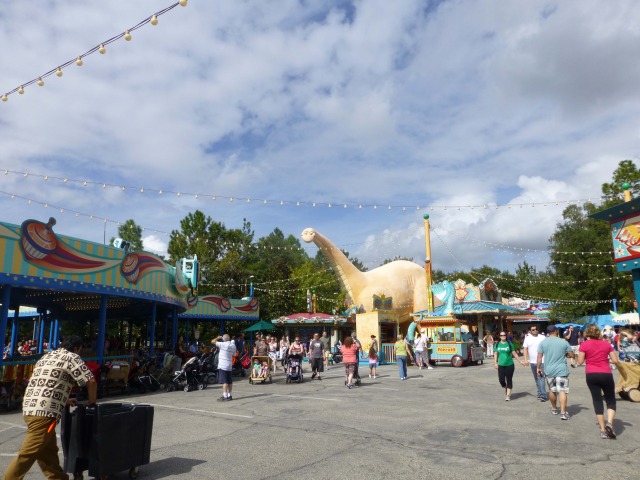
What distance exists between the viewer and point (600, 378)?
21.1 ft

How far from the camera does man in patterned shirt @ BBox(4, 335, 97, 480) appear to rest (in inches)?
163

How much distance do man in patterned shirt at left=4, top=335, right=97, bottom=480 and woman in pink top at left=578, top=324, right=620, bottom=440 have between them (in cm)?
618

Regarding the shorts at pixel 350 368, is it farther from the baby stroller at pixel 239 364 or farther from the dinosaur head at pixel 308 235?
the dinosaur head at pixel 308 235

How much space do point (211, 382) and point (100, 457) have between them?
11.6 m

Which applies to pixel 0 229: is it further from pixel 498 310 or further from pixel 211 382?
pixel 498 310

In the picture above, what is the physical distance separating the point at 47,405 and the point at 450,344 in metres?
18.9

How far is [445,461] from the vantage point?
543 centimetres

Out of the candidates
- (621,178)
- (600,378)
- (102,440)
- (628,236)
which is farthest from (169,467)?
(621,178)

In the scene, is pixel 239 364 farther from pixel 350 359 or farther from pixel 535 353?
pixel 535 353

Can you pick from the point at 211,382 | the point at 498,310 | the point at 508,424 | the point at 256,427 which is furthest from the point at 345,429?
the point at 498,310

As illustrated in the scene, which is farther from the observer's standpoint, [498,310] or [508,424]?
[498,310]

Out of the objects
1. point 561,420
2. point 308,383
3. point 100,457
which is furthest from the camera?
point 308,383

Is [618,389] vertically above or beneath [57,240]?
beneath

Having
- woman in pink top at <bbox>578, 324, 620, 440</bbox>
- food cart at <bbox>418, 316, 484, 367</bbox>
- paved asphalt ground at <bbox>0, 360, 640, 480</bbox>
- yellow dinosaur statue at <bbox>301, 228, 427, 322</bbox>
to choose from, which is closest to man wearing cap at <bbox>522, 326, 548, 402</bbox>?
paved asphalt ground at <bbox>0, 360, 640, 480</bbox>
